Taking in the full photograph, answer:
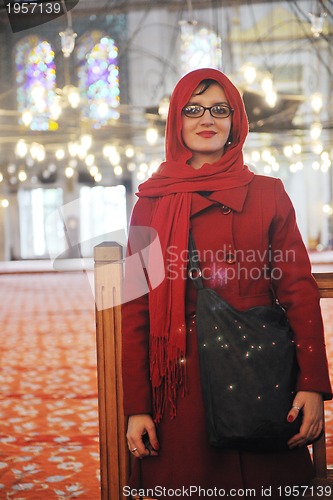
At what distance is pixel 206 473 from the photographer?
173 centimetres

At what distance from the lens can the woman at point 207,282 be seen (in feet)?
5.57

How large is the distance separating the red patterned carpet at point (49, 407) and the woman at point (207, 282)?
53.2 inches

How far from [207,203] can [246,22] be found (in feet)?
64.2

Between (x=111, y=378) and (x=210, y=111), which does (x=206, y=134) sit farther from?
(x=111, y=378)

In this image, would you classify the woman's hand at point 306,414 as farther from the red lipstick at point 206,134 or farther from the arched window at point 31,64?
the arched window at point 31,64

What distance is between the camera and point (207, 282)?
1731 mm

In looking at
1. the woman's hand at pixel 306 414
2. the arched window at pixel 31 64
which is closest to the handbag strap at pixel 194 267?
the woman's hand at pixel 306 414

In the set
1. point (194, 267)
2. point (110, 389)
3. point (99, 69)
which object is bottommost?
point (110, 389)

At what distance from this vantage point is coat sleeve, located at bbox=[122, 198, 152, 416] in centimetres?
175

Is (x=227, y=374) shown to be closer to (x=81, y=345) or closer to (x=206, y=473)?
(x=206, y=473)

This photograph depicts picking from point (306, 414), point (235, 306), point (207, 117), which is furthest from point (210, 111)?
point (306, 414)

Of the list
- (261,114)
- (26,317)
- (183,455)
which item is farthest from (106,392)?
(261,114)

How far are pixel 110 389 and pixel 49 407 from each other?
2.53m

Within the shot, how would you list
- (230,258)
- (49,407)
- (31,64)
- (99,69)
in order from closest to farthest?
(230,258) < (49,407) < (31,64) < (99,69)
